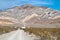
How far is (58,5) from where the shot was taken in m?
15.3

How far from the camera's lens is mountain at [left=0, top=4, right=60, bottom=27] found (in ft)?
50.9

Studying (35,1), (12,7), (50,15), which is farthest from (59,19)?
(12,7)

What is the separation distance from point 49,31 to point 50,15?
912 mm

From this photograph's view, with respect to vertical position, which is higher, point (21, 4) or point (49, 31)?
point (21, 4)

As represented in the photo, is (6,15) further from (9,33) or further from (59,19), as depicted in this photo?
(59,19)

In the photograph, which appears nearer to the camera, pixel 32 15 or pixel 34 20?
pixel 32 15

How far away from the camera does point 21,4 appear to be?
15.4 meters

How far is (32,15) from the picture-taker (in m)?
15.6

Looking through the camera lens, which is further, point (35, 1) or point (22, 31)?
point (22, 31)

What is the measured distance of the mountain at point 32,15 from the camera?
50.9ft

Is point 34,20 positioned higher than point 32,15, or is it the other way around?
point 32,15

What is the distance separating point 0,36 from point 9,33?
0.62 meters

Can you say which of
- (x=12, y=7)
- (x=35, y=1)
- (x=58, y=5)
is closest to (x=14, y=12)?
(x=12, y=7)

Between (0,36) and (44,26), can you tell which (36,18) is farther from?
(0,36)
